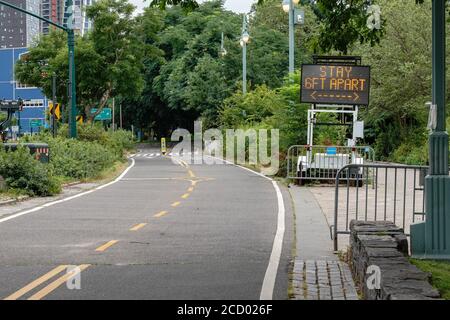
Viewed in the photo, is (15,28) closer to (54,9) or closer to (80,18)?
(54,9)

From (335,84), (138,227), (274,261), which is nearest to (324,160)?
(335,84)

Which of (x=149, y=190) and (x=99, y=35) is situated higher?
(x=99, y=35)

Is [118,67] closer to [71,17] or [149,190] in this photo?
[71,17]

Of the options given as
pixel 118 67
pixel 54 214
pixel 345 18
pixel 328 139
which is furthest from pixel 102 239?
pixel 118 67

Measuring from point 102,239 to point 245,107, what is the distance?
34.0 meters

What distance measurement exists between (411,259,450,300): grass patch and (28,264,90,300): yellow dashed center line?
381 centimetres

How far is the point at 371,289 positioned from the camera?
6.31m

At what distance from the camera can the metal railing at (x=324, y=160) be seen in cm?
2373

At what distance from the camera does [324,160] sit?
78.1 feet

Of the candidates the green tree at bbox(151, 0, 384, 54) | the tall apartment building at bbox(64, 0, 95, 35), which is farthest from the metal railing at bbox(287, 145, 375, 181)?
the tall apartment building at bbox(64, 0, 95, 35)

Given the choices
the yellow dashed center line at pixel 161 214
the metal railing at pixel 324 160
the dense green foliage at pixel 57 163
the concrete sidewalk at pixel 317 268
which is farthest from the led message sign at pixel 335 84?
the concrete sidewalk at pixel 317 268

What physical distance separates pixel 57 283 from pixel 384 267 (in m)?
3.63

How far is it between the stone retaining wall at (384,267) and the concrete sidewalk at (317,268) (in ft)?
0.59
